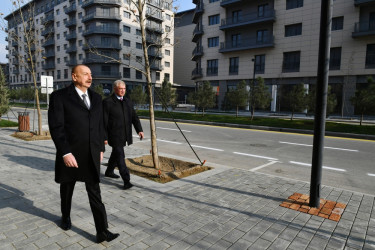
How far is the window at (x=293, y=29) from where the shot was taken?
30.2 meters

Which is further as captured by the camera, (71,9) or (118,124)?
(71,9)

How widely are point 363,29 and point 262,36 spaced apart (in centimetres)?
1098

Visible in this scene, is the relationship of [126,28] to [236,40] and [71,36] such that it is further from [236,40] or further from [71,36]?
[236,40]

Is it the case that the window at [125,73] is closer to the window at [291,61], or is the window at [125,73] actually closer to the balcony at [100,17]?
the balcony at [100,17]

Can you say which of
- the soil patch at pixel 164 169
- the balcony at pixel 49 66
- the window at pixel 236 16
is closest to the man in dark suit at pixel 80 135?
the soil patch at pixel 164 169

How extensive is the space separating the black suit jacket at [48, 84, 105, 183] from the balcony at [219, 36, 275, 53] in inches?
1270

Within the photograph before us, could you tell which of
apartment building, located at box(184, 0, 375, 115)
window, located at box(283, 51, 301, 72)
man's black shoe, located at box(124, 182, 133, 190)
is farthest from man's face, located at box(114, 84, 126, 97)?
window, located at box(283, 51, 301, 72)

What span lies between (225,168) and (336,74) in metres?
27.4

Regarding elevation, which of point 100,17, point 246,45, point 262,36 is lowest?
point 246,45

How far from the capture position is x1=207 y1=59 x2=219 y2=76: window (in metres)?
38.0

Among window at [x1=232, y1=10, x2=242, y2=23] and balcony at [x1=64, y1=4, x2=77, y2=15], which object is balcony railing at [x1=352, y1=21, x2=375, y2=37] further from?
balcony at [x1=64, y1=4, x2=77, y2=15]

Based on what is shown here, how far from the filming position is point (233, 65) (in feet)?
119

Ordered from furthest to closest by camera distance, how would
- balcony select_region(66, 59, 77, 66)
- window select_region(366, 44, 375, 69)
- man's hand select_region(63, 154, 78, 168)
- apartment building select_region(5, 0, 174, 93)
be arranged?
1. balcony select_region(66, 59, 77, 66)
2. apartment building select_region(5, 0, 174, 93)
3. window select_region(366, 44, 375, 69)
4. man's hand select_region(63, 154, 78, 168)

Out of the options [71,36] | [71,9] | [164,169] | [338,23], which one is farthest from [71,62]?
[164,169]
